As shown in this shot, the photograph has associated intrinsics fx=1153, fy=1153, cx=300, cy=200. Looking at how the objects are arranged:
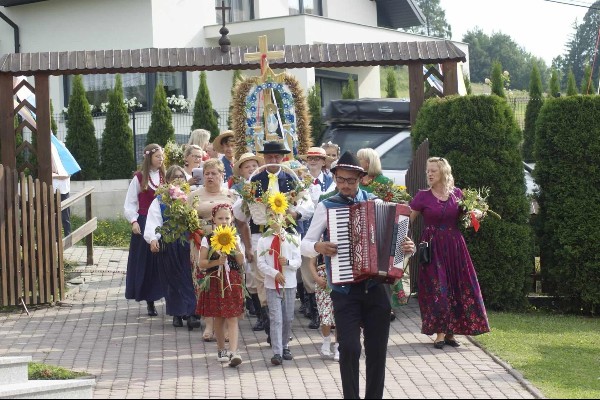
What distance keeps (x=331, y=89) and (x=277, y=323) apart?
937 inches

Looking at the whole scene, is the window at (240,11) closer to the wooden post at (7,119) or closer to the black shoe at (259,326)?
the wooden post at (7,119)

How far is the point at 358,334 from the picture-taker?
8391mm

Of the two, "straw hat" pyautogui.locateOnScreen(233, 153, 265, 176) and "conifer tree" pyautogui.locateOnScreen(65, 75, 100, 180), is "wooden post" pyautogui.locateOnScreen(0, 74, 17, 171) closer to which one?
"straw hat" pyautogui.locateOnScreen(233, 153, 265, 176)

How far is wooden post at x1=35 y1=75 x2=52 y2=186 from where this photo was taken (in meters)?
14.3

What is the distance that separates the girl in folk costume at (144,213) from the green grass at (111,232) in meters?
7.58

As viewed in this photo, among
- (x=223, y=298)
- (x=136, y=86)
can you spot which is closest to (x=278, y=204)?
(x=223, y=298)

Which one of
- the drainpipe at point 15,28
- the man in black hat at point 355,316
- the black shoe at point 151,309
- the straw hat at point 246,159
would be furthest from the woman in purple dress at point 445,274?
the drainpipe at point 15,28

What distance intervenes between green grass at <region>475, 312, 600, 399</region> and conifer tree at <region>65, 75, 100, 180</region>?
14.6 metres

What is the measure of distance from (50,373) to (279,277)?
2196 mm

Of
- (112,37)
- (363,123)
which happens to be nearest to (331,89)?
(112,37)

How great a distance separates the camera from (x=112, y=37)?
1201 inches

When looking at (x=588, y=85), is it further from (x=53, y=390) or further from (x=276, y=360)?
(x=53, y=390)

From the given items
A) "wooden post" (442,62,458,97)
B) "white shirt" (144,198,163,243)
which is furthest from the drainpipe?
"white shirt" (144,198,163,243)

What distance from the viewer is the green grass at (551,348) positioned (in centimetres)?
967
